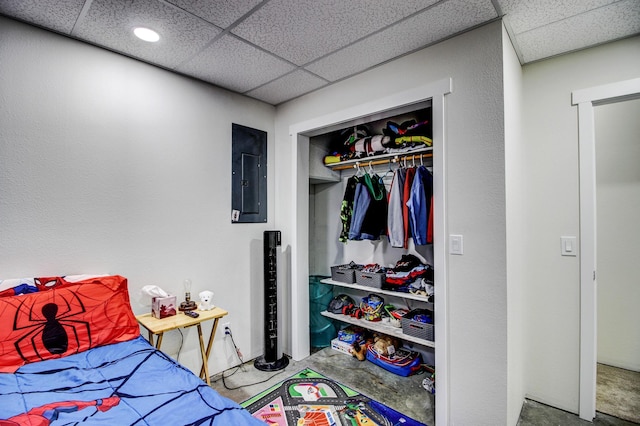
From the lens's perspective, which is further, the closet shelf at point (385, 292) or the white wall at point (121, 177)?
the closet shelf at point (385, 292)

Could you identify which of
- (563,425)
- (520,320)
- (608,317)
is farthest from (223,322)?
(608,317)

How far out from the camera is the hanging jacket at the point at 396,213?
8.47ft

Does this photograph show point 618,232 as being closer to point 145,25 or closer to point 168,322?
point 168,322

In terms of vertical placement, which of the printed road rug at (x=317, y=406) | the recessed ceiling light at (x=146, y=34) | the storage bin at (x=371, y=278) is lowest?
the printed road rug at (x=317, y=406)

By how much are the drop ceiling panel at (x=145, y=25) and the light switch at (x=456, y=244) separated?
74.6 inches

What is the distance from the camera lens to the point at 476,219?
1.89m

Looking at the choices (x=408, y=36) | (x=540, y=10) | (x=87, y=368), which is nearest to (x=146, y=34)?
(x=408, y=36)

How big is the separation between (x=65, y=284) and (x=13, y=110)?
1.02m

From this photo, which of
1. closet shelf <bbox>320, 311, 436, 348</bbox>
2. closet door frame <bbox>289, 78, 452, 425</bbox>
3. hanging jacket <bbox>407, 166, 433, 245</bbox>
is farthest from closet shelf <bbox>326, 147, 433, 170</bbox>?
closet shelf <bbox>320, 311, 436, 348</bbox>

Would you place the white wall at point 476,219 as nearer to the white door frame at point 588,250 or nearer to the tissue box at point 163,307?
the white door frame at point 588,250

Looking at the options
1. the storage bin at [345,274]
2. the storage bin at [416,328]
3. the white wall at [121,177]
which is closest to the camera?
the white wall at [121,177]

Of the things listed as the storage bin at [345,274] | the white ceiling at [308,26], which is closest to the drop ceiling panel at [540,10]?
the white ceiling at [308,26]

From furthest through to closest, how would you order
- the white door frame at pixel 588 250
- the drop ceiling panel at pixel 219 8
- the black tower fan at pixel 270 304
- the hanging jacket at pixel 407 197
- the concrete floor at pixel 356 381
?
1. the black tower fan at pixel 270 304
2. the hanging jacket at pixel 407 197
3. the concrete floor at pixel 356 381
4. the white door frame at pixel 588 250
5. the drop ceiling panel at pixel 219 8

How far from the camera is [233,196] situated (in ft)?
9.16
